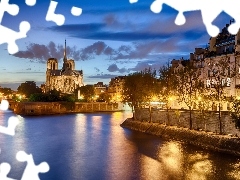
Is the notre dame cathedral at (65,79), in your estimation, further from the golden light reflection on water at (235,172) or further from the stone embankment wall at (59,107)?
the golden light reflection on water at (235,172)

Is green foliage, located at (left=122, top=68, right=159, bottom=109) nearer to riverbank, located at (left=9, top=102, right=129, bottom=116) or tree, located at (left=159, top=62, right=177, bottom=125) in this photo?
tree, located at (left=159, top=62, right=177, bottom=125)

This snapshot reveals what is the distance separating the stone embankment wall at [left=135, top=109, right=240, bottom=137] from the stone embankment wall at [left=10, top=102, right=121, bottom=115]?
4612cm

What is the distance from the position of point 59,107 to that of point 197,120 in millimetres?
60543

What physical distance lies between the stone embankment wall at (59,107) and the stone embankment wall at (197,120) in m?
46.1

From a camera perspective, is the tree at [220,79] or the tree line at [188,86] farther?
the tree line at [188,86]

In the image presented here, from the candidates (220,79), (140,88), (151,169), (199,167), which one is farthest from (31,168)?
(140,88)

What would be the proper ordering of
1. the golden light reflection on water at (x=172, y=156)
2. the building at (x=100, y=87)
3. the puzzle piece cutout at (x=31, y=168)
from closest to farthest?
the puzzle piece cutout at (x=31, y=168), the golden light reflection on water at (x=172, y=156), the building at (x=100, y=87)

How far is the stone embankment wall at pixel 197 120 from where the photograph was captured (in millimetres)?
28500

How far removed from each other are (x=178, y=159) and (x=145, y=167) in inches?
124

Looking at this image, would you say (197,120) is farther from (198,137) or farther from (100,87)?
(100,87)

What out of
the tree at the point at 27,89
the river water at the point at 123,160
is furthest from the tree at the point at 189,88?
the tree at the point at 27,89

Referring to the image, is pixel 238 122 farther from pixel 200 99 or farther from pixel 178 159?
pixel 200 99

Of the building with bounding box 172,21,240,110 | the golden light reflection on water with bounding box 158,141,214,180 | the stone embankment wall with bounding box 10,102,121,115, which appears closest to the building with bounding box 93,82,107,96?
the stone embankment wall with bounding box 10,102,121,115

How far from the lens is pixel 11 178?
62.5 ft
